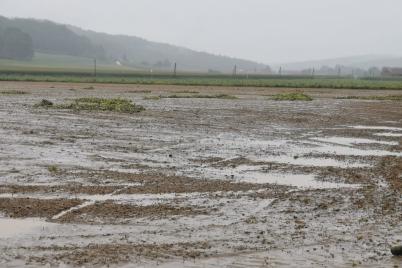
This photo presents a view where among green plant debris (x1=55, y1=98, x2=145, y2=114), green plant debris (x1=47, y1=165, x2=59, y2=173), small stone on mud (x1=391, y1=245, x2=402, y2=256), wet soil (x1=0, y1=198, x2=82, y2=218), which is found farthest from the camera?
green plant debris (x1=55, y1=98, x2=145, y2=114)

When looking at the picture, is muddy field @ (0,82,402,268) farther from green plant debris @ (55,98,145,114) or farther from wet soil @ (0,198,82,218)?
green plant debris @ (55,98,145,114)

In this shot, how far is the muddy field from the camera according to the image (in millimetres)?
6777

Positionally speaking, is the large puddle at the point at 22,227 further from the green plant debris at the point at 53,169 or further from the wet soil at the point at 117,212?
the green plant debris at the point at 53,169

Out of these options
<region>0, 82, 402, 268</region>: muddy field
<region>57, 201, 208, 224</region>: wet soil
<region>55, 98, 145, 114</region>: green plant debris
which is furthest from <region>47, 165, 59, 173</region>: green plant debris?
<region>55, 98, 145, 114</region>: green plant debris

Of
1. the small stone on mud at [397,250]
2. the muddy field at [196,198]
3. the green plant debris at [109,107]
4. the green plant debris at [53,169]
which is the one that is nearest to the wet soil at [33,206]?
the muddy field at [196,198]

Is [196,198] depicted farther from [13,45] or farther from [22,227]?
[13,45]

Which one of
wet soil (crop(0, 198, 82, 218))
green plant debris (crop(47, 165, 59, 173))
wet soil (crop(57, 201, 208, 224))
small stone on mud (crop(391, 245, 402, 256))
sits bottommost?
green plant debris (crop(47, 165, 59, 173))

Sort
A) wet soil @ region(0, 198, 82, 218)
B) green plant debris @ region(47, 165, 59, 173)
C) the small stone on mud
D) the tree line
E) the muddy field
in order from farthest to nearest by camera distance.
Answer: the tree line, green plant debris @ region(47, 165, 59, 173), wet soil @ region(0, 198, 82, 218), the muddy field, the small stone on mud

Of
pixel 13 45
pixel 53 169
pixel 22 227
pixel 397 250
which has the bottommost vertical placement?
pixel 53 169

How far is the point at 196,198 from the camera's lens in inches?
376

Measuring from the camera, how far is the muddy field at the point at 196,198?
6777mm

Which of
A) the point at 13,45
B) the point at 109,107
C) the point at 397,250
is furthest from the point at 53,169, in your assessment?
the point at 13,45

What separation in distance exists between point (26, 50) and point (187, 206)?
577 feet

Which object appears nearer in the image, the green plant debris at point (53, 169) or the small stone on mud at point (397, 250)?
the small stone on mud at point (397, 250)
